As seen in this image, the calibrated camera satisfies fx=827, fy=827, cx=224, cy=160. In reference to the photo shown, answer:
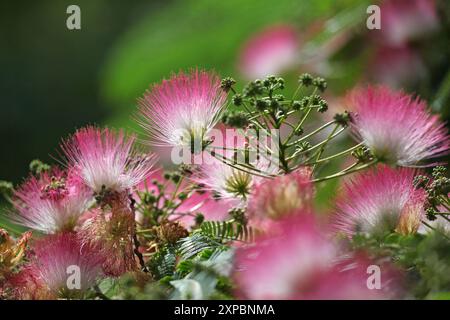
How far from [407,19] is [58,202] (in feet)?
4.69

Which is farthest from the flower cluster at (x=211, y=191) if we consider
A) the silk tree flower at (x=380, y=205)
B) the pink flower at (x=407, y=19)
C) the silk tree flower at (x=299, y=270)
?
the pink flower at (x=407, y=19)

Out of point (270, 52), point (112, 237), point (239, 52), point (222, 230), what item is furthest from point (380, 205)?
point (239, 52)

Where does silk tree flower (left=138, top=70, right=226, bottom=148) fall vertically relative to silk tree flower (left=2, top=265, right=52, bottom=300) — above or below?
above

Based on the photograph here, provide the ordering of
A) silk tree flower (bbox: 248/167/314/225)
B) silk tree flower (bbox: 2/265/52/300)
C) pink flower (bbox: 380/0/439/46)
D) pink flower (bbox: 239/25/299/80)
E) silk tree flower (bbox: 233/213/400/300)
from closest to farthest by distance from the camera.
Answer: silk tree flower (bbox: 233/213/400/300)
silk tree flower (bbox: 248/167/314/225)
silk tree flower (bbox: 2/265/52/300)
pink flower (bbox: 380/0/439/46)
pink flower (bbox: 239/25/299/80)

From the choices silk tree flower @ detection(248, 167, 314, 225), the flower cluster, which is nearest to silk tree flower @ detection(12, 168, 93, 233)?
the flower cluster

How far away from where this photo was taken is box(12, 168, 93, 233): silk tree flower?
1314 mm

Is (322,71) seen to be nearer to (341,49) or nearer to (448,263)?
(341,49)

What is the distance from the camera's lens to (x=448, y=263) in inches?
42.6

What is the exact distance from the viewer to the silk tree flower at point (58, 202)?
4.31 feet

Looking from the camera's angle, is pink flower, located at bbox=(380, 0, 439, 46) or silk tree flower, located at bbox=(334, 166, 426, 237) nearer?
silk tree flower, located at bbox=(334, 166, 426, 237)

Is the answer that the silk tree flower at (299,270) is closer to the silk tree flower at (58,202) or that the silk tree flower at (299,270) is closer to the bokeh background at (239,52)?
the silk tree flower at (58,202)

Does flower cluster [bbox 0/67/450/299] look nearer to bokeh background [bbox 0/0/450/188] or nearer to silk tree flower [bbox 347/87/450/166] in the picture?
silk tree flower [bbox 347/87/450/166]

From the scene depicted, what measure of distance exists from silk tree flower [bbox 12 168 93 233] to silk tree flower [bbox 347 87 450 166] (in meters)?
0.45

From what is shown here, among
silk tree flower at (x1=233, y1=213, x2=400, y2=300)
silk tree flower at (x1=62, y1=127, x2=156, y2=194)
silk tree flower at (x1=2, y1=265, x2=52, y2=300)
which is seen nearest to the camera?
silk tree flower at (x1=233, y1=213, x2=400, y2=300)
